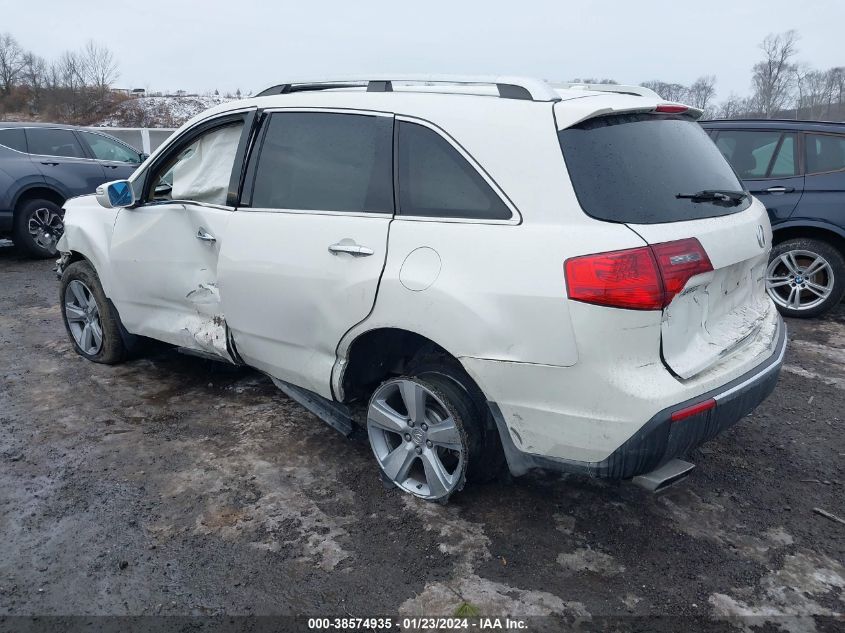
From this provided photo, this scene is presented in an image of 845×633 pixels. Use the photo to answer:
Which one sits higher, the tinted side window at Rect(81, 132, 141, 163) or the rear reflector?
the tinted side window at Rect(81, 132, 141, 163)

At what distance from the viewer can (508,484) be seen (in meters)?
3.16

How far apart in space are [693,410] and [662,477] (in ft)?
1.10

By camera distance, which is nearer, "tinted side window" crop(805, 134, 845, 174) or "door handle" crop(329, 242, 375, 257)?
"door handle" crop(329, 242, 375, 257)

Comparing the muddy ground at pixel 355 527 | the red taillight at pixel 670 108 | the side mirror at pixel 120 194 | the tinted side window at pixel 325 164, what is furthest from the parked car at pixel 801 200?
the side mirror at pixel 120 194

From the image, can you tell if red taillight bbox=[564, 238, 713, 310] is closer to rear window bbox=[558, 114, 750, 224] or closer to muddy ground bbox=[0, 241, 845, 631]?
rear window bbox=[558, 114, 750, 224]

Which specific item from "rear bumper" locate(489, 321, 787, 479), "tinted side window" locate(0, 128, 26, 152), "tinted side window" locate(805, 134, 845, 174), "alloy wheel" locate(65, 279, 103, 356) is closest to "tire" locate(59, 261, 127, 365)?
"alloy wheel" locate(65, 279, 103, 356)

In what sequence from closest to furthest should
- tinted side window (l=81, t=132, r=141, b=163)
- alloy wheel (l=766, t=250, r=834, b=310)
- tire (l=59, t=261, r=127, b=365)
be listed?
tire (l=59, t=261, r=127, b=365) → alloy wheel (l=766, t=250, r=834, b=310) → tinted side window (l=81, t=132, r=141, b=163)

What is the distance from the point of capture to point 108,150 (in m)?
9.59

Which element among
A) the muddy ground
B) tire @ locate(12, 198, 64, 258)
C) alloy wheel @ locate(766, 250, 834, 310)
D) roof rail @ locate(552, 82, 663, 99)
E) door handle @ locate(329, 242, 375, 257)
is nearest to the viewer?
the muddy ground

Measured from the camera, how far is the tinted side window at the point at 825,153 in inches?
222

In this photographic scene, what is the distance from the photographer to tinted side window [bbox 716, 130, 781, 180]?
595 centimetres

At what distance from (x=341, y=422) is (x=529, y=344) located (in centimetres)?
143

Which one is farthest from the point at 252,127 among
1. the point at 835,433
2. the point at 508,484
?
the point at 835,433

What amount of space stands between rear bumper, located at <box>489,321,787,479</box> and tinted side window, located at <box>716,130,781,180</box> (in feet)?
12.7
